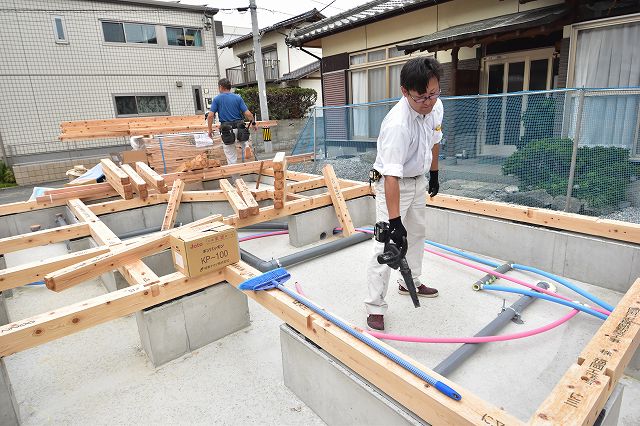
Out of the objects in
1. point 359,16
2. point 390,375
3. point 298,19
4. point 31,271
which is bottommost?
point 390,375

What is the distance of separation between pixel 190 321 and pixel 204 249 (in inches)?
19.7

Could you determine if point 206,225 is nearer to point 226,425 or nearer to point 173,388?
point 173,388

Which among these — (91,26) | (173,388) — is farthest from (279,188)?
(91,26)

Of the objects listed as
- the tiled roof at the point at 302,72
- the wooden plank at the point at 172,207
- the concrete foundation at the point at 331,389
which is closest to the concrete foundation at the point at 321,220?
the wooden plank at the point at 172,207

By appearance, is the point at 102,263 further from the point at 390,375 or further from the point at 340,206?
the point at 340,206

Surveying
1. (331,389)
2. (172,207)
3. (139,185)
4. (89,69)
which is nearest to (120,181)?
(139,185)

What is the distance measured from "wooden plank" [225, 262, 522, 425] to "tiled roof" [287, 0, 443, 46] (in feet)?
24.4

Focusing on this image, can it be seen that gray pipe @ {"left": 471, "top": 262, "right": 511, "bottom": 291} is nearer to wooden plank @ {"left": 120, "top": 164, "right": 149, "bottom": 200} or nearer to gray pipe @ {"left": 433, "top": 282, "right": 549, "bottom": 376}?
gray pipe @ {"left": 433, "top": 282, "right": 549, "bottom": 376}

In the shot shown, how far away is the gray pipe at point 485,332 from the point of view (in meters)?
2.06

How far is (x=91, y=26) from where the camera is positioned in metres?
12.5

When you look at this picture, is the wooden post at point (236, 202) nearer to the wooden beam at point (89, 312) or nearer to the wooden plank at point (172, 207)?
the wooden plank at point (172, 207)

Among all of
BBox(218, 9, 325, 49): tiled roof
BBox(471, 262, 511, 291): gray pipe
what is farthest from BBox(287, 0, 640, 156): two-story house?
BBox(218, 9, 325, 49): tiled roof

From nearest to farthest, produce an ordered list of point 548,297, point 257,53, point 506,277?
1. point 548,297
2. point 506,277
3. point 257,53

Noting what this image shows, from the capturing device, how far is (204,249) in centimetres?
240
